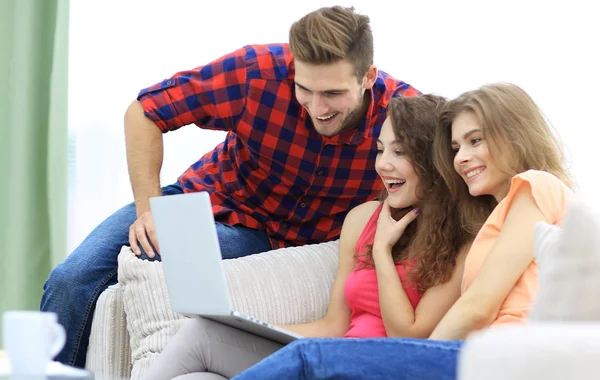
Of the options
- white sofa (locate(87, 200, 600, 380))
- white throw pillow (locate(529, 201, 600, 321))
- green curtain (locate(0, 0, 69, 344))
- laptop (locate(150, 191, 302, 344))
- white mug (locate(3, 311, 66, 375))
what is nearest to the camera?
white throw pillow (locate(529, 201, 600, 321))

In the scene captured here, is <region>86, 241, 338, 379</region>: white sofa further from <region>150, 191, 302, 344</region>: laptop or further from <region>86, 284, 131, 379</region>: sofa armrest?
<region>150, 191, 302, 344</region>: laptop

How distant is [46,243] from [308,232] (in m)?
1.40

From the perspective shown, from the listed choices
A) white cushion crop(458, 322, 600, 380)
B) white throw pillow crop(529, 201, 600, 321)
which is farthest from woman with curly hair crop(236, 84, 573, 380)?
white cushion crop(458, 322, 600, 380)

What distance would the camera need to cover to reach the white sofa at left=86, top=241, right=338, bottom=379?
2.07m

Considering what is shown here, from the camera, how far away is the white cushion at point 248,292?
2.07 meters

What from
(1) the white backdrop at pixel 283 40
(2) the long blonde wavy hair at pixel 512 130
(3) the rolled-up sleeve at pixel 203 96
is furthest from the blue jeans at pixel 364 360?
(1) the white backdrop at pixel 283 40

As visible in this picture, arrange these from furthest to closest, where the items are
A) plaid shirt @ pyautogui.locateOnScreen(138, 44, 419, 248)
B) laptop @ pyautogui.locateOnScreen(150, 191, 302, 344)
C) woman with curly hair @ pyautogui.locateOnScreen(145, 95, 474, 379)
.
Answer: plaid shirt @ pyautogui.locateOnScreen(138, 44, 419, 248) → woman with curly hair @ pyautogui.locateOnScreen(145, 95, 474, 379) → laptop @ pyautogui.locateOnScreen(150, 191, 302, 344)

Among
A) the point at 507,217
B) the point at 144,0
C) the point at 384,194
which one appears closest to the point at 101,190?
the point at 144,0

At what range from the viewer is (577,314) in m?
1.01

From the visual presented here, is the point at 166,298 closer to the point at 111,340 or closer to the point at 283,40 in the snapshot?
the point at 111,340

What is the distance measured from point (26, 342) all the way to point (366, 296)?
39.4 inches

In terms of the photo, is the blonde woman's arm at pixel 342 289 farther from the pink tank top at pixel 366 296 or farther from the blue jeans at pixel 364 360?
the blue jeans at pixel 364 360

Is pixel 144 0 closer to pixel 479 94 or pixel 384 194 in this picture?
pixel 384 194

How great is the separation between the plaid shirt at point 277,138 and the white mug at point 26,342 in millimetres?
1314
